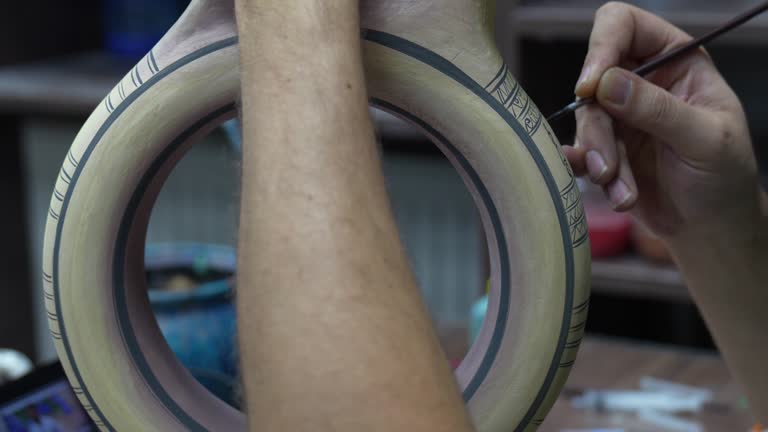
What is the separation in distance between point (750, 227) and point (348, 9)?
0.50m

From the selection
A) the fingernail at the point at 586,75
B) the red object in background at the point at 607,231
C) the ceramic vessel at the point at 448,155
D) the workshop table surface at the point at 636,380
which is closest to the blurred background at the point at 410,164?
the red object in background at the point at 607,231

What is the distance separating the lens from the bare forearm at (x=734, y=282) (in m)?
0.81

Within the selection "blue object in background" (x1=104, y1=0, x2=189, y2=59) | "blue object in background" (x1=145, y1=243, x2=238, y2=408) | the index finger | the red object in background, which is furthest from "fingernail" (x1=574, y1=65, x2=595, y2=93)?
"blue object in background" (x1=104, y1=0, x2=189, y2=59)

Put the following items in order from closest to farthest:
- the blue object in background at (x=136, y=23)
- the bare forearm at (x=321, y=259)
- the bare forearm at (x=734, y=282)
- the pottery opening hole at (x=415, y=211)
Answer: the bare forearm at (x=321, y=259), the bare forearm at (x=734, y=282), the blue object in background at (x=136, y=23), the pottery opening hole at (x=415, y=211)

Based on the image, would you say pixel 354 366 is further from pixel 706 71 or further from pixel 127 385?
pixel 706 71

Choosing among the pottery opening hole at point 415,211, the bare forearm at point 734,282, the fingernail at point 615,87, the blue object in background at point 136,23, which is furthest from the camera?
the pottery opening hole at point 415,211

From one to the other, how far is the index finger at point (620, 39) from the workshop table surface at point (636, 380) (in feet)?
1.46

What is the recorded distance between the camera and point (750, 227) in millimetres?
823

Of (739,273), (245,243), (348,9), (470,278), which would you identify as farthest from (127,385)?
(470,278)

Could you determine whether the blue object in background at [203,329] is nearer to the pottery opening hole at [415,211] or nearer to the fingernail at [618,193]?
the fingernail at [618,193]

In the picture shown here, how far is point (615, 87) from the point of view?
70cm

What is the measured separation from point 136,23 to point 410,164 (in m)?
0.69

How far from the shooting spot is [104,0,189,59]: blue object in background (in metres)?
1.95

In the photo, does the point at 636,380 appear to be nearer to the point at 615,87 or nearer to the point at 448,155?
the point at 615,87
